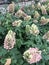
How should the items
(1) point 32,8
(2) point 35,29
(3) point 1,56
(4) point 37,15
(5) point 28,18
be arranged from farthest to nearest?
(1) point 32,8 < (4) point 37,15 < (5) point 28,18 < (2) point 35,29 < (3) point 1,56

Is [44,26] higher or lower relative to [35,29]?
lower

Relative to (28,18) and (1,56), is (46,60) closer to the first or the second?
(1,56)

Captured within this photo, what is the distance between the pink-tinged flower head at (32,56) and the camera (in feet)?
7.33

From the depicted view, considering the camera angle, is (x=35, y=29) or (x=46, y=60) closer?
(x=46, y=60)

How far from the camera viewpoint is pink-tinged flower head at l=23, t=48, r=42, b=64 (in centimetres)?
223

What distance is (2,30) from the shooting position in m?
2.69

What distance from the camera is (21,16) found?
118 inches

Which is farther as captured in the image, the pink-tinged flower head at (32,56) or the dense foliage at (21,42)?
the dense foliage at (21,42)

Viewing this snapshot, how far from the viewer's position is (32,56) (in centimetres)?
224

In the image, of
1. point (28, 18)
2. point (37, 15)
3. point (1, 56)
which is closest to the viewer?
point (1, 56)

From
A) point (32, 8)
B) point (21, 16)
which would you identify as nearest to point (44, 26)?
point (21, 16)

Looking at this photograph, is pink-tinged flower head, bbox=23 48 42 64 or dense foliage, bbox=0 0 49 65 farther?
dense foliage, bbox=0 0 49 65

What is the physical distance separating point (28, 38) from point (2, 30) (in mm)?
331

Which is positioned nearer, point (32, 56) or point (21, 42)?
point (32, 56)
